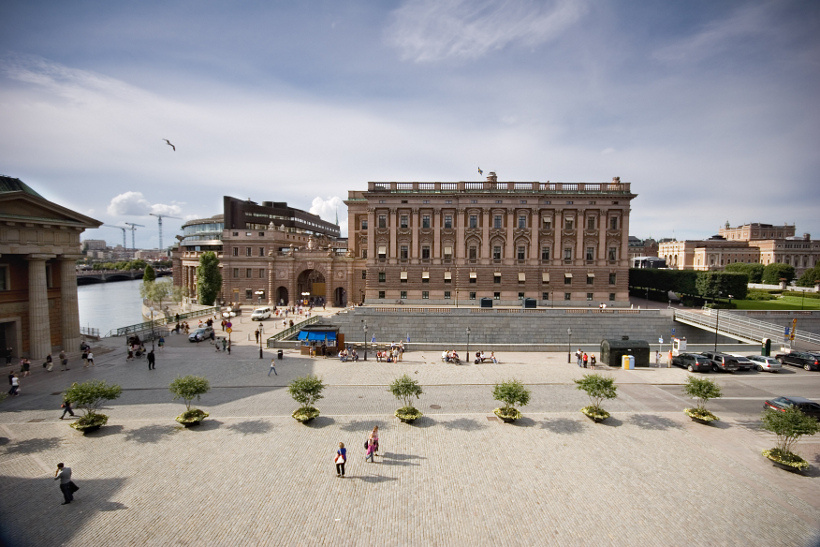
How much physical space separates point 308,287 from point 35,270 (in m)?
41.7

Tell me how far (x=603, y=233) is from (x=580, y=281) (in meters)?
7.21

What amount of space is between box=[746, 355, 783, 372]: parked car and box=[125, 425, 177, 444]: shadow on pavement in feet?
135

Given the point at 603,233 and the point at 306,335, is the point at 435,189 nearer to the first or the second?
the point at 603,233

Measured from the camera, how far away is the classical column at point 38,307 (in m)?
29.1

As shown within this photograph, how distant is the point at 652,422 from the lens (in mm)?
20156

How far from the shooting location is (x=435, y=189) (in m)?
52.7

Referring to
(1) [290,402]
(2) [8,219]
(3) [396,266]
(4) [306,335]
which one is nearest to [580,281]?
(3) [396,266]

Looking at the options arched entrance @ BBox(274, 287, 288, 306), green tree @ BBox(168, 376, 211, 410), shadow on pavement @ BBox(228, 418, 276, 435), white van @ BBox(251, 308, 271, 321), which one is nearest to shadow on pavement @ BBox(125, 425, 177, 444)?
green tree @ BBox(168, 376, 211, 410)

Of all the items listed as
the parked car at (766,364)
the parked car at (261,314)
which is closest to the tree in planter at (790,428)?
the parked car at (766,364)

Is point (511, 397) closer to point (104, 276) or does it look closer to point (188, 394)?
point (188, 394)

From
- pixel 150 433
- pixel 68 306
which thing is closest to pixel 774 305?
pixel 150 433

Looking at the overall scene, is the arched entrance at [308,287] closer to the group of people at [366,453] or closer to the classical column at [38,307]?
the classical column at [38,307]

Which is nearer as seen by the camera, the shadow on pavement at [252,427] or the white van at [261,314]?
Answer: the shadow on pavement at [252,427]

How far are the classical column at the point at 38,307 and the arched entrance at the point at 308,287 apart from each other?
32338mm
